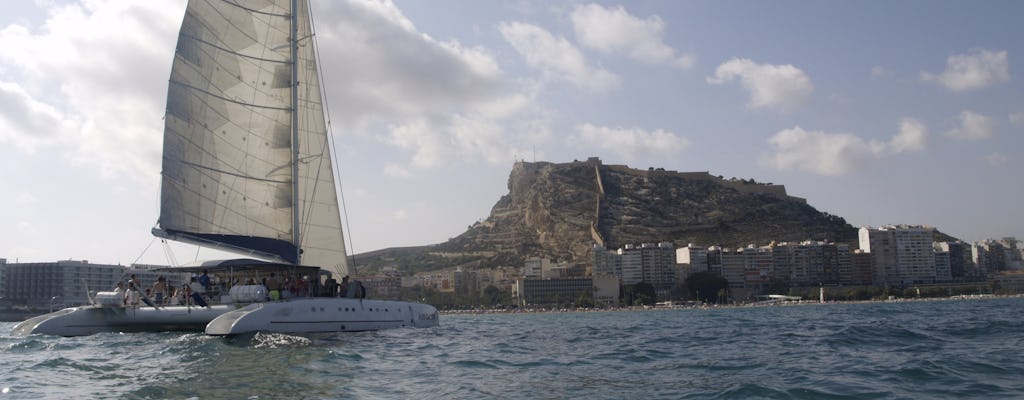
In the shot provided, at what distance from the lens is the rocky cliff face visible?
174250mm

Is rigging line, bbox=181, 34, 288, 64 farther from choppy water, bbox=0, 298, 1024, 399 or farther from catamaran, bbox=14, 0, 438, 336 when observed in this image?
choppy water, bbox=0, 298, 1024, 399

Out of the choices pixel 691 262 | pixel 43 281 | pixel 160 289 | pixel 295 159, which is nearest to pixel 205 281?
pixel 160 289

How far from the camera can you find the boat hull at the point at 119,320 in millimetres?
24562

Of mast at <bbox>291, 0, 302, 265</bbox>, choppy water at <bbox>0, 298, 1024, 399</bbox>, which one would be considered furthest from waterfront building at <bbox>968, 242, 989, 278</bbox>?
mast at <bbox>291, 0, 302, 265</bbox>

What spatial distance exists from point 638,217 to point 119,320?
159693 mm

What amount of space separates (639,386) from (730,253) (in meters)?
141

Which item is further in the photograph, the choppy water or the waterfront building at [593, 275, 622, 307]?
the waterfront building at [593, 275, 622, 307]

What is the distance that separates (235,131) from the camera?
2825cm

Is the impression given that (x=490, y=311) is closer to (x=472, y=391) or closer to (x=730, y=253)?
(x=730, y=253)

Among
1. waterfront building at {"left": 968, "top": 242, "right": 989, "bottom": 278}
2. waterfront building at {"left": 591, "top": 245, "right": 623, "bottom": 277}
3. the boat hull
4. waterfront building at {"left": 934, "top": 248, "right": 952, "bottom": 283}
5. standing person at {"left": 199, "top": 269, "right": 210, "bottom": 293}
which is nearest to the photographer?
the boat hull

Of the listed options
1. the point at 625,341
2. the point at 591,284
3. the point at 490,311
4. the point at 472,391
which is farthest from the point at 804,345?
the point at 591,284

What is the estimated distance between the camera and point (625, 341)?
79.9 ft

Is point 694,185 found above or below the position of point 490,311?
above

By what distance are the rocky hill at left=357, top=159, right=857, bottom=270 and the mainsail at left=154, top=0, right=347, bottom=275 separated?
13971 cm
